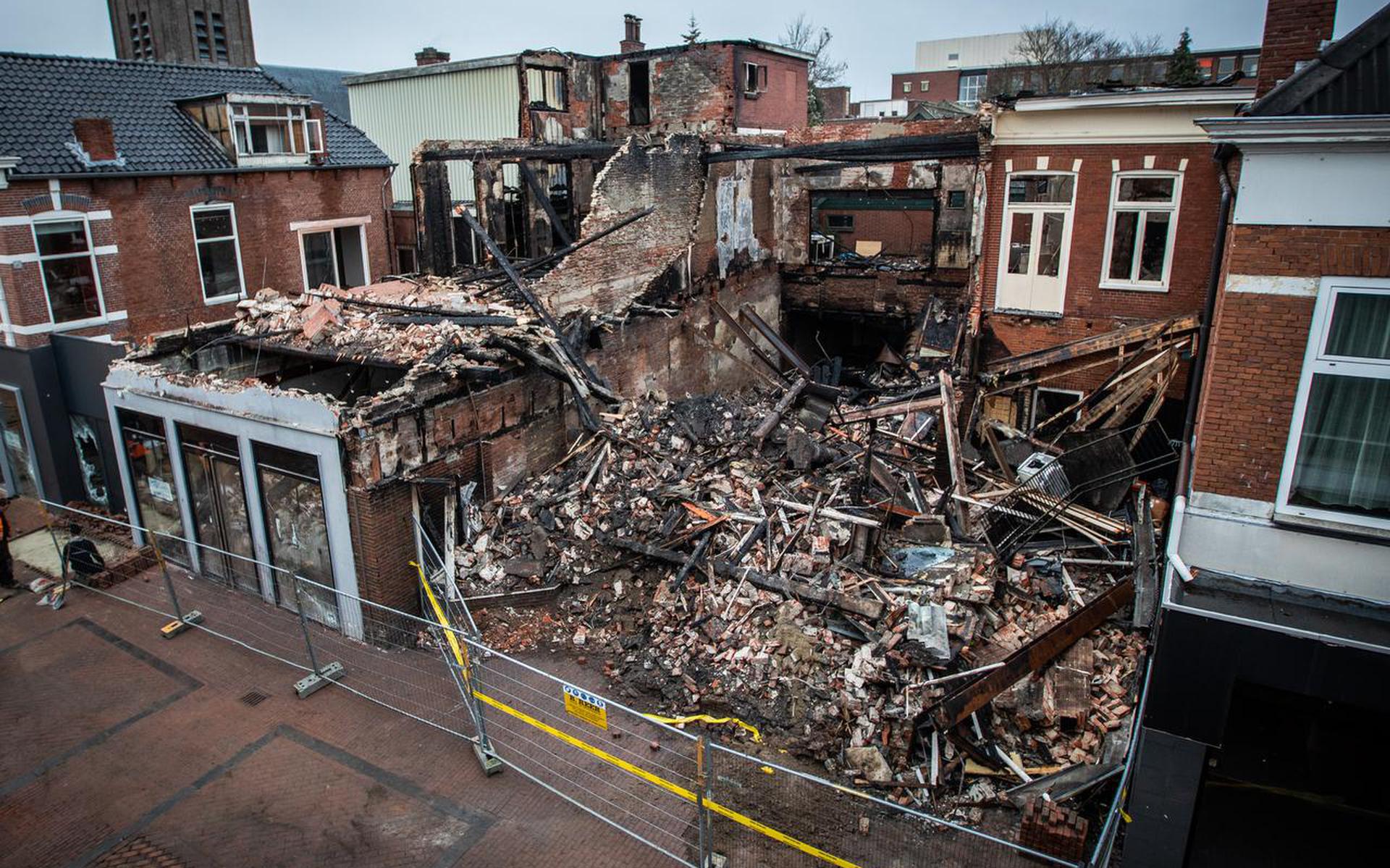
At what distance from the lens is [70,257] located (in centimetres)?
1614

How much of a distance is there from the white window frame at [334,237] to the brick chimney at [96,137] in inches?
173

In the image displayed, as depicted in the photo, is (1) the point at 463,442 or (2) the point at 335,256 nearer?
(1) the point at 463,442

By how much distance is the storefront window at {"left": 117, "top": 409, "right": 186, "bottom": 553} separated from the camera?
1345 cm

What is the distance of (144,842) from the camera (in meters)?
8.20

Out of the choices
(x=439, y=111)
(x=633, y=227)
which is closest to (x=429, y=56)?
(x=439, y=111)

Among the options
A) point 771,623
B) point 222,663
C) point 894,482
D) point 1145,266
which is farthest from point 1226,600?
point 222,663

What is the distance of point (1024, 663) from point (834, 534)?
10.9 ft

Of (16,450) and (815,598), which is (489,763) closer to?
(815,598)

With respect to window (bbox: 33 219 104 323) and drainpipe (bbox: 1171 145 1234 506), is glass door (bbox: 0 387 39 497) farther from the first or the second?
drainpipe (bbox: 1171 145 1234 506)

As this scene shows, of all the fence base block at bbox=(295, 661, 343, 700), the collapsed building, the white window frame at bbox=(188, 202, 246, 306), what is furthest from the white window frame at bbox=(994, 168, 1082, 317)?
the white window frame at bbox=(188, 202, 246, 306)

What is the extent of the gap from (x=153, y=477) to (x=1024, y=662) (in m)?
13.9

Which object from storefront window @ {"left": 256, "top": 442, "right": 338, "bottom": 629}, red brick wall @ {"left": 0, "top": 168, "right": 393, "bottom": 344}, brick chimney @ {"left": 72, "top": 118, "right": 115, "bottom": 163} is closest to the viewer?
storefront window @ {"left": 256, "top": 442, "right": 338, "bottom": 629}

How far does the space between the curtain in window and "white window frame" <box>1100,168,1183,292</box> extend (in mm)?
8593

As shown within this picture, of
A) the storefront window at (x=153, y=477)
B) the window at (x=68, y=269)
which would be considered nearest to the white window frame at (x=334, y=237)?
the window at (x=68, y=269)
